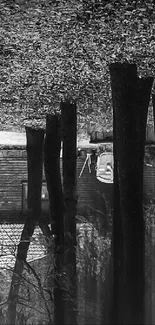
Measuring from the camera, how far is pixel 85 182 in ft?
11.8

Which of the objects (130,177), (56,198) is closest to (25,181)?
(56,198)

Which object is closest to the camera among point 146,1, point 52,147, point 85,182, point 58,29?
point 146,1

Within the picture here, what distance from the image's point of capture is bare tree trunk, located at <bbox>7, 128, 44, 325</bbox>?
257cm

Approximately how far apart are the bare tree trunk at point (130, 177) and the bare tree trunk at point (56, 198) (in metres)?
0.29

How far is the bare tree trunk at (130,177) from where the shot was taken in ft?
6.69

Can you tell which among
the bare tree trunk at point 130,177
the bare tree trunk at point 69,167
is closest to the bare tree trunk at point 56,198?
the bare tree trunk at point 69,167

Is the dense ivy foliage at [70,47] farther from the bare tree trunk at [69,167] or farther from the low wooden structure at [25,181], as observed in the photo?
the low wooden structure at [25,181]

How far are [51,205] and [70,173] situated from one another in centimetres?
22

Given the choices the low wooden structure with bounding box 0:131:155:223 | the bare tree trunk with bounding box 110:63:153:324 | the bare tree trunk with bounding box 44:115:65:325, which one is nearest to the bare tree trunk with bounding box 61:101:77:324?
the bare tree trunk with bounding box 44:115:65:325

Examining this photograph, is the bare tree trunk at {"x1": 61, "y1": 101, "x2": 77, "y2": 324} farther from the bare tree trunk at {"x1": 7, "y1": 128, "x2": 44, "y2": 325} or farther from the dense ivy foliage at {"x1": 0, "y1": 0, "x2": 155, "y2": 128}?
the bare tree trunk at {"x1": 7, "y1": 128, "x2": 44, "y2": 325}

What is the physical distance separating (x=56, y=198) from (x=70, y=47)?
46.8 inches

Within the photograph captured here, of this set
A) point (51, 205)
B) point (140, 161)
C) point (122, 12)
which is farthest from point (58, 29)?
point (51, 205)

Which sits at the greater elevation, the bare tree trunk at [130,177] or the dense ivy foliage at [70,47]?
the dense ivy foliage at [70,47]

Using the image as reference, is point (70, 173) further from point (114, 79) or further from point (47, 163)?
point (114, 79)
